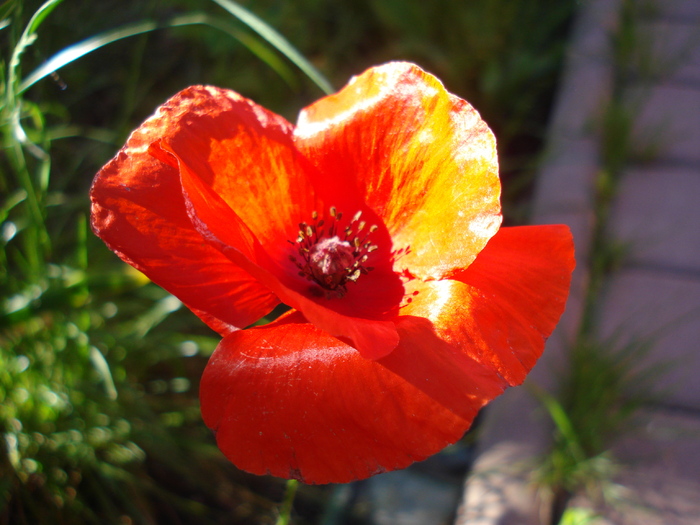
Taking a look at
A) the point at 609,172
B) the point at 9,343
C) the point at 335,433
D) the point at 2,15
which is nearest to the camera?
the point at 335,433

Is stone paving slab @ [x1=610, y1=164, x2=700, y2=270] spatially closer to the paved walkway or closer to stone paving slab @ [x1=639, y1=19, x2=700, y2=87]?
the paved walkway

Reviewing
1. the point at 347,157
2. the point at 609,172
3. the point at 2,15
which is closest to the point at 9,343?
the point at 2,15

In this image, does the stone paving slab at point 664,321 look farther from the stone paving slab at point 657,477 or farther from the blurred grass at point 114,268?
the blurred grass at point 114,268

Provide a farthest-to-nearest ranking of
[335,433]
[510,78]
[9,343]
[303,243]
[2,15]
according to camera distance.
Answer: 1. [510,78]
2. [9,343]
3. [303,243]
4. [2,15]
5. [335,433]

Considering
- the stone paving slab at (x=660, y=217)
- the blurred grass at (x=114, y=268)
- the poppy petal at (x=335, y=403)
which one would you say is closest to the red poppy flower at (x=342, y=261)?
the poppy petal at (x=335, y=403)

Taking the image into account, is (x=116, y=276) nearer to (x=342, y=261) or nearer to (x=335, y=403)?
(x=342, y=261)

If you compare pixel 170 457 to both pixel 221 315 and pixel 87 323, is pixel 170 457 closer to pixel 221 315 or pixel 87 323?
pixel 87 323

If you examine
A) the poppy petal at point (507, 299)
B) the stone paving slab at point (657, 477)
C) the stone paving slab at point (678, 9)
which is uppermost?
the stone paving slab at point (678, 9)
